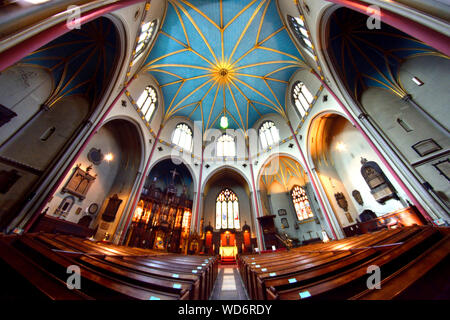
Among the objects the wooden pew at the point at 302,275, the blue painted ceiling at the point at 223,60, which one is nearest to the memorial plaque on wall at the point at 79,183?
the blue painted ceiling at the point at 223,60

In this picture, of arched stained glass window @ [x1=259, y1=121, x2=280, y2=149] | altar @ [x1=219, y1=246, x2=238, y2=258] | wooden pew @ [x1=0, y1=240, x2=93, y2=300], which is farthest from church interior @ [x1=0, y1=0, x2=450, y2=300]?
altar @ [x1=219, y1=246, x2=238, y2=258]

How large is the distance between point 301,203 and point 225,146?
832 centimetres

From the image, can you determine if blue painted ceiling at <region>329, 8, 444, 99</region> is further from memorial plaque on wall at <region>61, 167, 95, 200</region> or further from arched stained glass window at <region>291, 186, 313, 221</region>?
memorial plaque on wall at <region>61, 167, 95, 200</region>

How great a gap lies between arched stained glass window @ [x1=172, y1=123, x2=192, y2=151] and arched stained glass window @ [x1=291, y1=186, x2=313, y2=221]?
10.0m

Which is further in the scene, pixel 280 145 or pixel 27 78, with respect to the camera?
pixel 280 145

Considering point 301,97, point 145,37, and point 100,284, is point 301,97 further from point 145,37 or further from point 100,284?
point 100,284

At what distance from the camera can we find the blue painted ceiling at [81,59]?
616 centimetres

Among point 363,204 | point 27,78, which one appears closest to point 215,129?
point 27,78

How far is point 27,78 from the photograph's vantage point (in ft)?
18.3

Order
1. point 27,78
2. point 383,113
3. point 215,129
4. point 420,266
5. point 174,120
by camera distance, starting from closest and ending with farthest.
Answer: point 420,266, point 27,78, point 383,113, point 174,120, point 215,129

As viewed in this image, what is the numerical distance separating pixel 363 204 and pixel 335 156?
10.7ft

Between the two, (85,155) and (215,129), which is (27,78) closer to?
(85,155)

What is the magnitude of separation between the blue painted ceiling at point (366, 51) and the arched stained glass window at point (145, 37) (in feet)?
29.8

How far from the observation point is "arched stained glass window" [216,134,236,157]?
1399 cm
